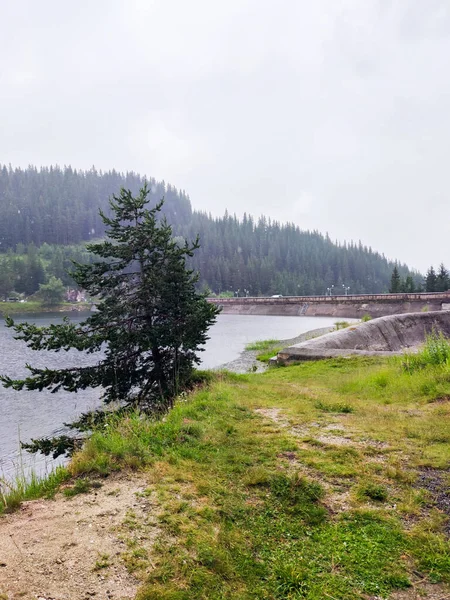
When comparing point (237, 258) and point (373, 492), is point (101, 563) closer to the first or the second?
point (373, 492)

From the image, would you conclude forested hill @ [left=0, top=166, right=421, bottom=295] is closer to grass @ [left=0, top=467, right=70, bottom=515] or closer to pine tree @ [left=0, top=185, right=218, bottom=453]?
pine tree @ [left=0, top=185, right=218, bottom=453]

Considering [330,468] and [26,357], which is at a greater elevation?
[330,468]

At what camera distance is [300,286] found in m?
150

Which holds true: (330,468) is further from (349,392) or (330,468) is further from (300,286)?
(300,286)

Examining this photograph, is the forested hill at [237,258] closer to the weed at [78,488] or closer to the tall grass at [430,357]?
the tall grass at [430,357]

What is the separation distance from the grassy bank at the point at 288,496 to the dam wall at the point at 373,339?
299 inches

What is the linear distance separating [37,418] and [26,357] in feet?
52.2

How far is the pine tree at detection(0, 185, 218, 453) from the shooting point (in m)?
11.9

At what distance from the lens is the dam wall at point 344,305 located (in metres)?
67.9

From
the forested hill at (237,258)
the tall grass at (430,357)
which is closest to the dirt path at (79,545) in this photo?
the tall grass at (430,357)

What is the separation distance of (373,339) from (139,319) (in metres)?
15.0

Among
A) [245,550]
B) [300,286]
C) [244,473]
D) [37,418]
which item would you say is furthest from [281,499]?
[300,286]

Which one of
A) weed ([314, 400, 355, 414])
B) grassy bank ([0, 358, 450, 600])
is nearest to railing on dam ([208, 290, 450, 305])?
weed ([314, 400, 355, 414])

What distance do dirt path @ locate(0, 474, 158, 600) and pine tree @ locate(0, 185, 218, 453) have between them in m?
6.83
